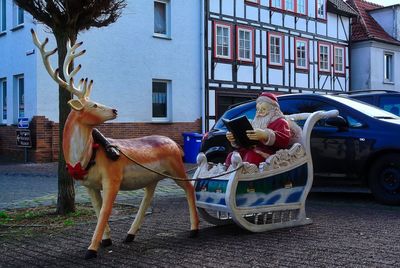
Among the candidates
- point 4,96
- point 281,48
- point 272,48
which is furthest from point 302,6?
point 4,96

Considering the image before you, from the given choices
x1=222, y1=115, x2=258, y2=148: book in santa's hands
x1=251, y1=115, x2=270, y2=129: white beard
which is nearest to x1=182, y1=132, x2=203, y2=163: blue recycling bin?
x1=251, y1=115, x2=270, y2=129: white beard

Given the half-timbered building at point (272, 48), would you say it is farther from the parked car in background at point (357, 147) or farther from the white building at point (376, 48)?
the parked car in background at point (357, 147)

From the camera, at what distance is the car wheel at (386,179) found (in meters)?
7.92

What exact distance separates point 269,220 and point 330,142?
8.21ft

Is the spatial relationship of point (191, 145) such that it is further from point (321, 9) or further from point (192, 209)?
point (321, 9)

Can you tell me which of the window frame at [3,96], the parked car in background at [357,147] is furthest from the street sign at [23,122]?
the parked car in background at [357,147]

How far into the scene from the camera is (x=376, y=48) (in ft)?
103

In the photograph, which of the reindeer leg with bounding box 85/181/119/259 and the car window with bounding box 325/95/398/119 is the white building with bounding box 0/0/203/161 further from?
the reindeer leg with bounding box 85/181/119/259

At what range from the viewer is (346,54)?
31.3 m

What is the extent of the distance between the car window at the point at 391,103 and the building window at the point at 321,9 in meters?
20.3

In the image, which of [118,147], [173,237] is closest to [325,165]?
[173,237]

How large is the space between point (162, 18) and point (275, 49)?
702 centimetres

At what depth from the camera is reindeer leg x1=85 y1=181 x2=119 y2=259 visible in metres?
4.96

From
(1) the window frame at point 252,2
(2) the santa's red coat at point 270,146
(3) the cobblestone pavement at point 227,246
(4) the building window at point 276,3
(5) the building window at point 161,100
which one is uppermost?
(4) the building window at point 276,3
